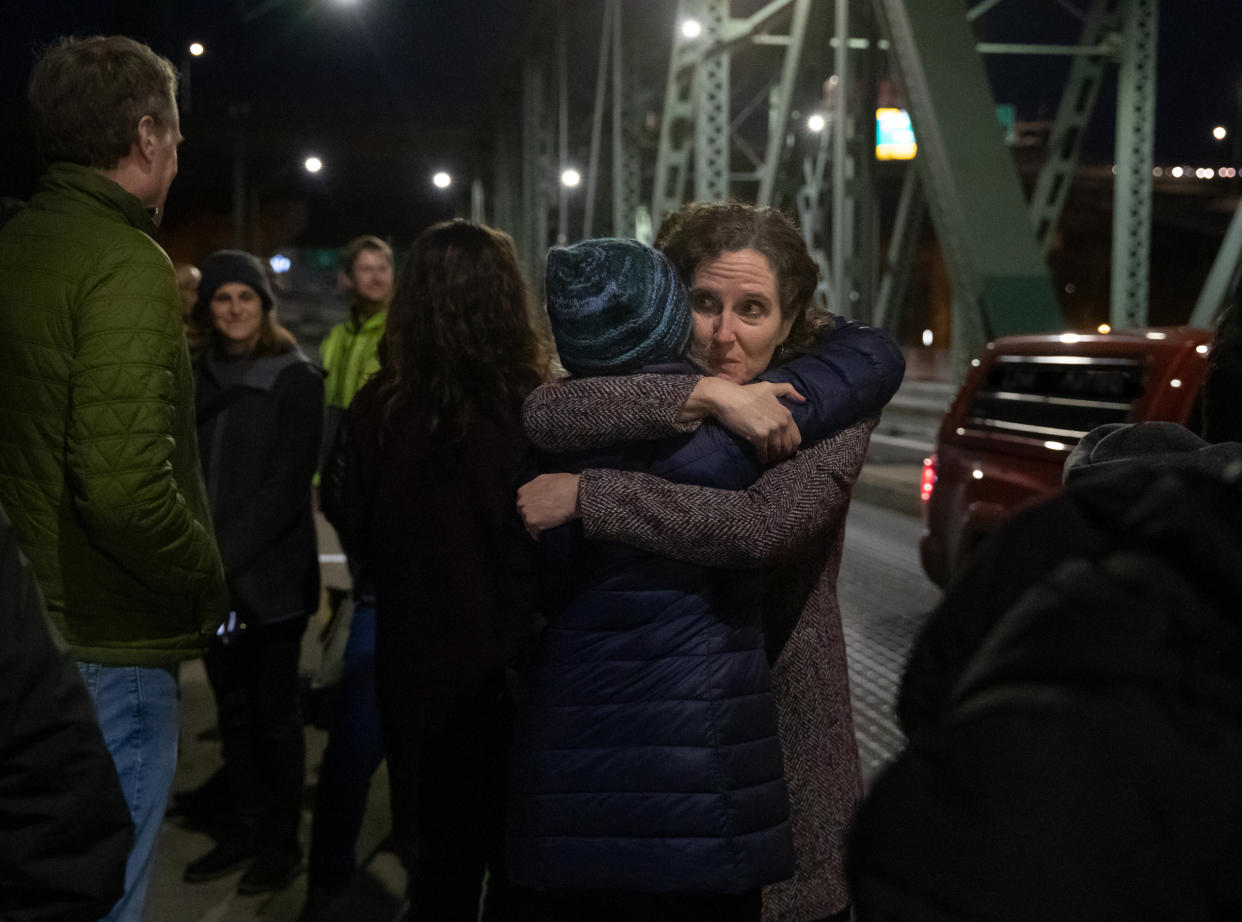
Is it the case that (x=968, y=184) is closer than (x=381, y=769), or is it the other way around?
(x=381, y=769)

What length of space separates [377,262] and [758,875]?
147 inches

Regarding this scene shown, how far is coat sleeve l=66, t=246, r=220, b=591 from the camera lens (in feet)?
7.06

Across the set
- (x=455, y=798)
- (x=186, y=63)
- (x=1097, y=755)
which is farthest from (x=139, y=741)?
(x=186, y=63)

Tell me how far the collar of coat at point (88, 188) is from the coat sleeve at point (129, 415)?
11cm

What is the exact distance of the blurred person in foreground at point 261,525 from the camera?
12.3 feet

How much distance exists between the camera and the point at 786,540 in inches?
73.8

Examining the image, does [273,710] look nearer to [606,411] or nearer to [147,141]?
[147,141]

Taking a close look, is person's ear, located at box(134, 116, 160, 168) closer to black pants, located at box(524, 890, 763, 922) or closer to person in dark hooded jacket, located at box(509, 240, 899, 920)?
person in dark hooded jacket, located at box(509, 240, 899, 920)

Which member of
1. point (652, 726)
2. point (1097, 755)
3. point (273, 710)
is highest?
point (1097, 755)

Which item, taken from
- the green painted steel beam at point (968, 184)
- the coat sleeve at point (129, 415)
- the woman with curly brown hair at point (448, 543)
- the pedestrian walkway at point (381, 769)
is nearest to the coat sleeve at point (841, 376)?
the woman with curly brown hair at point (448, 543)

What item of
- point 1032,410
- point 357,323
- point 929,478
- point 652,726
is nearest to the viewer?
point 652,726

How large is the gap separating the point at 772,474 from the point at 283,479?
2.19 metres

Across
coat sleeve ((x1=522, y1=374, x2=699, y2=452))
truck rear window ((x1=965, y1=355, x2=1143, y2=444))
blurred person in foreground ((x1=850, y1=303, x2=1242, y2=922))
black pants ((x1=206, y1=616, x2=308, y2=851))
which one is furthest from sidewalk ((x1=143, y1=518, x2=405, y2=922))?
truck rear window ((x1=965, y1=355, x2=1143, y2=444))

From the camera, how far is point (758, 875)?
1.78 metres
